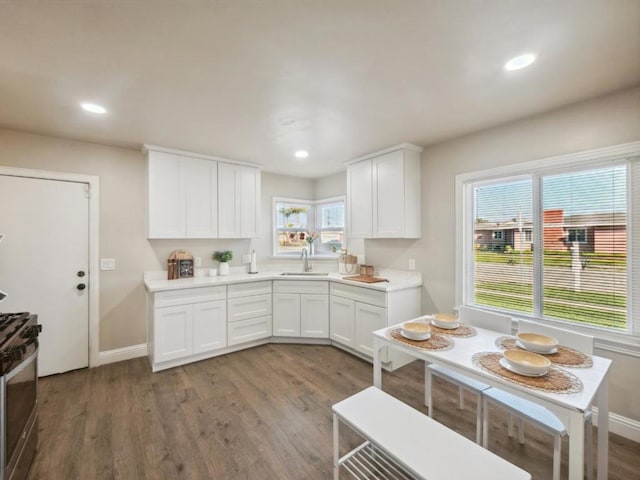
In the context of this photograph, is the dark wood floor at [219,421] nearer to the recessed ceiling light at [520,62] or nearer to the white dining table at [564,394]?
the white dining table at [564,394]

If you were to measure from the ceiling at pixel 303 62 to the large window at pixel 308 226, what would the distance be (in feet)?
6.60

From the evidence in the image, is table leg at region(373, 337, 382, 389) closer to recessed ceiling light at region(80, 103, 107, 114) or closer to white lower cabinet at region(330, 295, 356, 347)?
white lower cabinet at region(330, 295, 356, 347)

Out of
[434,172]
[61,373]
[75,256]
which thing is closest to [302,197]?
[434,172]

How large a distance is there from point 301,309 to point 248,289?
2.40ft

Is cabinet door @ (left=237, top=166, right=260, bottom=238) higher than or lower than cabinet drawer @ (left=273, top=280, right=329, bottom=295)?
higher

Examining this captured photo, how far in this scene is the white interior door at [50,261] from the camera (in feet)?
9.00

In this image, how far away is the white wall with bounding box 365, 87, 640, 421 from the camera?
2035 millimetres

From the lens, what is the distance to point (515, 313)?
264cm

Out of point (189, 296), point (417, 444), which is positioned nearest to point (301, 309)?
point (189, 296)

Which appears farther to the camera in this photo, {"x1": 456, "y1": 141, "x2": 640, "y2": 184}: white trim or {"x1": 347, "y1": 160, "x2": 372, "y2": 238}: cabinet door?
{"x1": 347, "y1": 160, "x2": 372, "y2": 238}: cabinet door

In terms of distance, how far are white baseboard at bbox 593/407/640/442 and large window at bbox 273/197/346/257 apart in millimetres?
3273

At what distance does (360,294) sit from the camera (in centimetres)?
325

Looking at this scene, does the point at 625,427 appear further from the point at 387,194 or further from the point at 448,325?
the point at 387,194

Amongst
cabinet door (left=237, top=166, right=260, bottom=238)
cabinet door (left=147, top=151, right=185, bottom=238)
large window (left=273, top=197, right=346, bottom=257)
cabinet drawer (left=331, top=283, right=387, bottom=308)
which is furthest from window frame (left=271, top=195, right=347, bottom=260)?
cabinet door (left=147, top=151, right=185, bottom=238)
